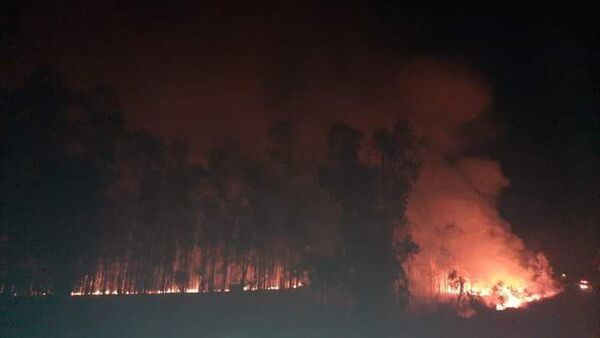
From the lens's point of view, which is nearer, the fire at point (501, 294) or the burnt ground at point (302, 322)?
the burnt ground at point (302, 322)

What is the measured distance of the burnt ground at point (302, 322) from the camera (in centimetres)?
3095

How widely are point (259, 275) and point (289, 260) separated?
Answer: 7030 mm

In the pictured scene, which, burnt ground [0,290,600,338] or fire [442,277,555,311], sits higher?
fire [442,277,555,311]

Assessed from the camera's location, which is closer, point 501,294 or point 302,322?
point 302,322

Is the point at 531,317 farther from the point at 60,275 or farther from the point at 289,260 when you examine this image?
the point at 289,260

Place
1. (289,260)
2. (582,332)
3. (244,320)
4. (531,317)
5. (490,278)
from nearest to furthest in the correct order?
1. (582,332)
2. (531,317)
3. (244,320)
4. (490,278)
5. (289,260)

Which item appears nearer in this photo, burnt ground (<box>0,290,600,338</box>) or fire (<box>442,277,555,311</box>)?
burnt ground (<box>0,290,600,338</box>)

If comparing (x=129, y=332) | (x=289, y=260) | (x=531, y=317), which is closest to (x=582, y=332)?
(x=531, y=317)

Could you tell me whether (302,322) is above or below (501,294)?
below

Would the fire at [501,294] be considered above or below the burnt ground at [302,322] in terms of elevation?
above

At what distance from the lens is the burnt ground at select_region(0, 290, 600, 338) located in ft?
102

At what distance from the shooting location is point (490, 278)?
5500 cm

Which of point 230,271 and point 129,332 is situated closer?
point 129,332

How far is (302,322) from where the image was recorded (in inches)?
1537
